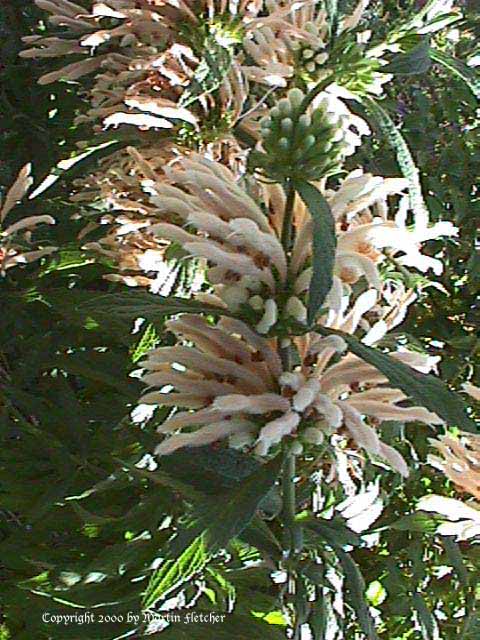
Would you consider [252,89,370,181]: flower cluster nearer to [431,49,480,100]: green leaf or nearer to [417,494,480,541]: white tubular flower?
[431,49,480,100]: green leaf

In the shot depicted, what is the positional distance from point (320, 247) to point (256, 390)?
12 cm

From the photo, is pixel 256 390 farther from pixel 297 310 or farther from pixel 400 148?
pixel 400 148

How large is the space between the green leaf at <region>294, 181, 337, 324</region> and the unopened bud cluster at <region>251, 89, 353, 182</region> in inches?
0.7

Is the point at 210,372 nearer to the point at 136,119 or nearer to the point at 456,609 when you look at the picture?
the point at 136,119

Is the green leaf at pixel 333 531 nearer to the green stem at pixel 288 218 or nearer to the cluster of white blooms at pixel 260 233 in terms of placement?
the cluster of white blooms at pixel 260 233

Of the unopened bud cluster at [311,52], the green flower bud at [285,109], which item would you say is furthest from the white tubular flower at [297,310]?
the unopened bud cluster at [311,52]

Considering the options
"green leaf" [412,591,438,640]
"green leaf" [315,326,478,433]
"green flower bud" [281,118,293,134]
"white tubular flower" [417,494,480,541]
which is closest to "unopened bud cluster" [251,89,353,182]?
"green flower bud" [281,118,293,134]

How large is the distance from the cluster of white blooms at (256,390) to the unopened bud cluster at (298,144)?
0.10 meters

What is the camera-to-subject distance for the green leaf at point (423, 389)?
1.63 ft

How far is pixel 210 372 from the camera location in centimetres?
58

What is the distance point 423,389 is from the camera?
0.51m

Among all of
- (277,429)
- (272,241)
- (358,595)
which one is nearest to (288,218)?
(272,241)

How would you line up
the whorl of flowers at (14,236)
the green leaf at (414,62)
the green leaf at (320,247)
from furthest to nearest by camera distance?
the whorl of flowers at (14,236)
the green leaf at (414,62)
the green leaf at (320,247)

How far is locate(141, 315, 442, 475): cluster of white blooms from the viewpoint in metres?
0.56
